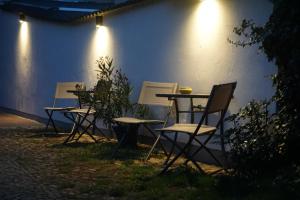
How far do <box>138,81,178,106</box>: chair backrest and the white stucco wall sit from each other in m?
0.13

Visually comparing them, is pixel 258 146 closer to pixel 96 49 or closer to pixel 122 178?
pixel 122 178

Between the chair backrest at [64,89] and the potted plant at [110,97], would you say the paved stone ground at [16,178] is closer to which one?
the chair backrest at [64,89]

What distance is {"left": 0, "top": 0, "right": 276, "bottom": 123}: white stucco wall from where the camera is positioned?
5805mm

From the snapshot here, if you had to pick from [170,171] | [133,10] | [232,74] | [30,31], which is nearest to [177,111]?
[232,74]

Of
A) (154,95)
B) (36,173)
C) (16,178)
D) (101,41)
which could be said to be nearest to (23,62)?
(101,41)

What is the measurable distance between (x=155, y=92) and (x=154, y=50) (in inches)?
26.3

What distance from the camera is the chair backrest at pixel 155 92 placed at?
687 cm

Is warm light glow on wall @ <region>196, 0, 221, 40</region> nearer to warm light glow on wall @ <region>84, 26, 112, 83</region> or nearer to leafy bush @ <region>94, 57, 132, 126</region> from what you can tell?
leafy bush @ <region>94, 57, 132, 126</region>

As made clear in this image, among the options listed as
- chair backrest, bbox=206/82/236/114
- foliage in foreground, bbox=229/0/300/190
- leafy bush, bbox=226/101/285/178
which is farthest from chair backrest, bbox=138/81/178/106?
leafy bush, bbox=226/101/285/178

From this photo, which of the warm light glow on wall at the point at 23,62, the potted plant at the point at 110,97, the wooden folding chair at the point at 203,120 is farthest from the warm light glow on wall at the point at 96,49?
the wooden folding chair at the point at 203,120

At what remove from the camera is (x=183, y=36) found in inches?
266

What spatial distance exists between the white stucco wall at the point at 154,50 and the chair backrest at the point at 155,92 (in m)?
0.13

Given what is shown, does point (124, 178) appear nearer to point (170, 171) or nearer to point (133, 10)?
point (170, 171)

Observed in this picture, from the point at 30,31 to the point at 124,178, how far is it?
7.08 metres
